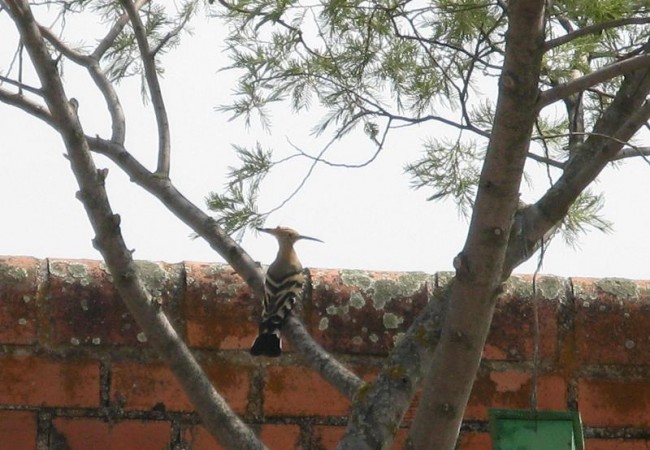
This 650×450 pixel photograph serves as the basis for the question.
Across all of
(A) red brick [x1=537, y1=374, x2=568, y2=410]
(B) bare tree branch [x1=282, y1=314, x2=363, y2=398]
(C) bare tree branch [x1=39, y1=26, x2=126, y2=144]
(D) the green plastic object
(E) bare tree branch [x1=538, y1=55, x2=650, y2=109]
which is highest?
(C) bare tree branch [x1=39, y1=26, x2=126, y2=144]

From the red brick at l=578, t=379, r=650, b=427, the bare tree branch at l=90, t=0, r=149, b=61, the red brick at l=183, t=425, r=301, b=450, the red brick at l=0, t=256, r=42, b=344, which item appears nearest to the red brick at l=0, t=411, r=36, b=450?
the red brick at l=0, t=256, r=42, b=344

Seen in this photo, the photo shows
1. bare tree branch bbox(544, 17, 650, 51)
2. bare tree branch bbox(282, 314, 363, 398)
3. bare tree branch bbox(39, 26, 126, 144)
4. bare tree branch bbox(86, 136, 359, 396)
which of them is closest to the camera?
bare tree branch bbox(544, 17, 650, 51)

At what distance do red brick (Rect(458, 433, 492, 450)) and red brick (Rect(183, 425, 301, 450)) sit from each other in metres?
0.40

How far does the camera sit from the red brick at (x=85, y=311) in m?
3.05

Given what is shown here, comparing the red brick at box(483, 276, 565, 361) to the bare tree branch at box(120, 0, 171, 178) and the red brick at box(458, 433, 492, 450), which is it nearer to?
the red brick at box(458, 433, 492, 450)

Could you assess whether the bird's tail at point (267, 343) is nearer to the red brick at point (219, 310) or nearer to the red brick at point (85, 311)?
the red brick at point (219, 310)

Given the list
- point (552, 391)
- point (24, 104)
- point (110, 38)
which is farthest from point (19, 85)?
point (552, 391)

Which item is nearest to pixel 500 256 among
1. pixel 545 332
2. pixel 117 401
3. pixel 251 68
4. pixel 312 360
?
pixel 312 360

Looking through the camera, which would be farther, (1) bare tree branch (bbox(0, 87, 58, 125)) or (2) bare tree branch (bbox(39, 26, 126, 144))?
(2) bare tree branch (bbox(39, 26, 126, 144))

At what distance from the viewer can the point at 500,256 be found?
2221 mm

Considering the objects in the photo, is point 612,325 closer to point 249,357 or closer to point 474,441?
point 474,441

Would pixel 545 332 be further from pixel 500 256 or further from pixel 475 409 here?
pixel 500 256

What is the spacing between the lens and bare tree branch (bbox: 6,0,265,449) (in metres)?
2.41

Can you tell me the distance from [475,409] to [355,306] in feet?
1.27
